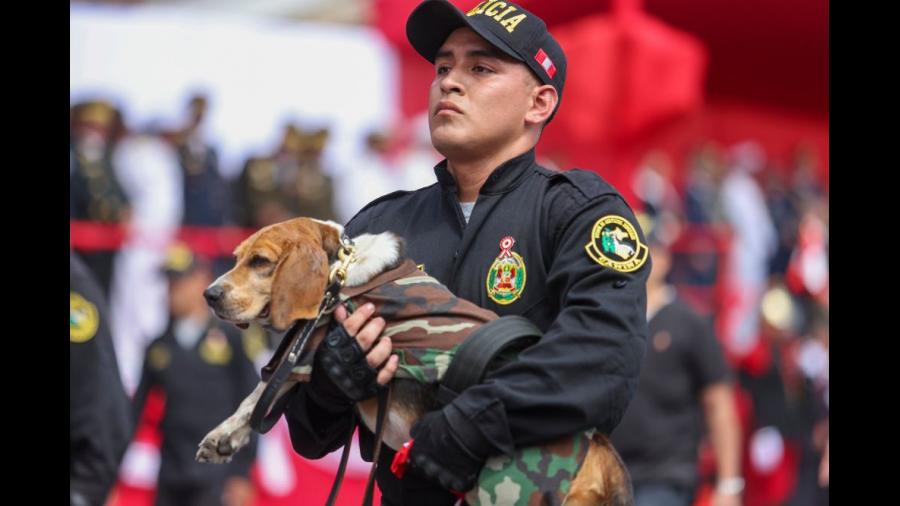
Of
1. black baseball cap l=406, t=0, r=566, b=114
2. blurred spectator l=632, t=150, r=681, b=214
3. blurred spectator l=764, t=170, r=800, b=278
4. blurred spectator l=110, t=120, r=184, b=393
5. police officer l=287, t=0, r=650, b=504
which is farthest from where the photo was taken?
blurred spectator l=764, t=170, r=800, b=278

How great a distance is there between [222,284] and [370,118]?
1174 centimetres

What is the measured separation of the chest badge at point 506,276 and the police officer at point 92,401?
2245mm

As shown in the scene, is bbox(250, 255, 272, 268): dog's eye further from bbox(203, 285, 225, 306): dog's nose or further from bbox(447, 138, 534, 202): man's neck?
bbox(447, 138, 534, 202): man's neck

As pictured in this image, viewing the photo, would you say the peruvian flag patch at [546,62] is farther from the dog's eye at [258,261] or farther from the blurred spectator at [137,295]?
the blurred spectator at [137,295]

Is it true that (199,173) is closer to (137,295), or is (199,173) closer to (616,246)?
(137,295)

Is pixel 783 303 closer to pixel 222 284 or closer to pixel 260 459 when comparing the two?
pixel 260 459

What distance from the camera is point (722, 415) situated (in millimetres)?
7910

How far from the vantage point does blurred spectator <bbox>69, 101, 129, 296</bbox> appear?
11.0 metres

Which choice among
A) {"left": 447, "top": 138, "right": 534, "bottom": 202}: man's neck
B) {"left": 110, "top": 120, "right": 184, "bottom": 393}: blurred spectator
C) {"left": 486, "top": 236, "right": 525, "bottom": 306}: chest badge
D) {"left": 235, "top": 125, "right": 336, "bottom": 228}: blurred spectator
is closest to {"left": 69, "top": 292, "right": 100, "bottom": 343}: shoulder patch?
{"left": 447, "top": 138, "right": 534, "bottom": 202}: man's neck

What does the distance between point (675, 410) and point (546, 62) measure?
4509 millimetres

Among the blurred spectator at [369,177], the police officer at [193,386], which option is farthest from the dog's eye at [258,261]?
the blurred spectator at [369,177]

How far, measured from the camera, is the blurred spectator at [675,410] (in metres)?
7.44

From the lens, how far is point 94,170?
1122 cm

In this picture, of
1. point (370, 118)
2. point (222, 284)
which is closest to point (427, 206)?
point (222, 284)
